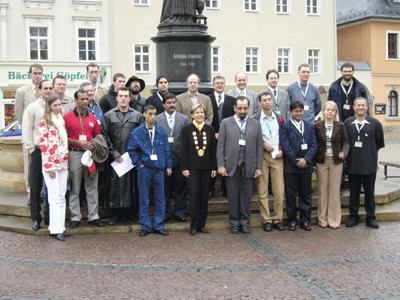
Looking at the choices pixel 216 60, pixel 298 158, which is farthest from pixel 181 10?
pixel 216 60


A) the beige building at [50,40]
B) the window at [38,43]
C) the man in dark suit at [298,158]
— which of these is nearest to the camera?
the man in dark suit at [298,158]

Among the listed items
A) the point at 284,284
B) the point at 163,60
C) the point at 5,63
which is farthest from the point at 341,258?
the point at 5,63

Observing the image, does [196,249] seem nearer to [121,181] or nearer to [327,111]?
[121,181]

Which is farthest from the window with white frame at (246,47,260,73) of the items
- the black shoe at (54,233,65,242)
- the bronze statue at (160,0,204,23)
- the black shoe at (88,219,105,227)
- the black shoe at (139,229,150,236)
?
the black shoe at (54,233,65,242)

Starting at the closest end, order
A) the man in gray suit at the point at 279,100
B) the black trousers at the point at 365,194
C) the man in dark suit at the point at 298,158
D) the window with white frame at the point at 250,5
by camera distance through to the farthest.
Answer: the man in dark suit at the point at 298,158 < the black trousers at the point at 365,194 < the man in gray suit at the point at 279,100 < the window with white frame at the point at 250,5

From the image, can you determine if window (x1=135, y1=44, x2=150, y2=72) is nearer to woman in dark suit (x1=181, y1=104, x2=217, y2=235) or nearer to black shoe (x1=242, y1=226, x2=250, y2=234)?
woman in dark suit (x1=181, y1=104, x2=217, y2=235)

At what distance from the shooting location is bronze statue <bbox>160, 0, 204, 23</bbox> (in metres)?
10.2

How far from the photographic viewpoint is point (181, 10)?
1018 centimetres

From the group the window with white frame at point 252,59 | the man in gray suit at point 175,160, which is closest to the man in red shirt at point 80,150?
the man in gray suit at point 175,160

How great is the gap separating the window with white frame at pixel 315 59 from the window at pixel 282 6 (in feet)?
10.4

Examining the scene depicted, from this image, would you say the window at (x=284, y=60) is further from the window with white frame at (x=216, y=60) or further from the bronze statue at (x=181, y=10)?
the bronze statue at (x=181, y=10)

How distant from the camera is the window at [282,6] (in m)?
33.2

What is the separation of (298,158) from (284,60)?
27.0 meters

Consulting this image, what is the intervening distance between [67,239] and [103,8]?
23572 millimetres
